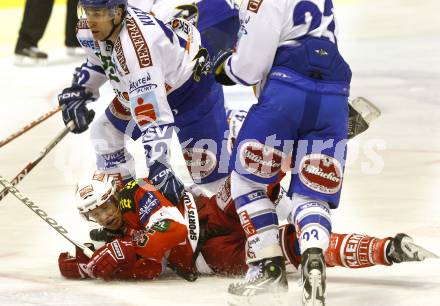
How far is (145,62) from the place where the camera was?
436cm

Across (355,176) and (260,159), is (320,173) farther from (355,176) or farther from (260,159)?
(355,176)

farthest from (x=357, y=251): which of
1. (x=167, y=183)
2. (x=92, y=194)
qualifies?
(x=92, y=194)

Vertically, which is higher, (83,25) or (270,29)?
(270,29)

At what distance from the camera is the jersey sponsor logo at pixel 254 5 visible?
12.6 ft

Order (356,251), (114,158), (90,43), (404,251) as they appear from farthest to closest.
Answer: (114,158), (90,43), (356,251), (404,251)

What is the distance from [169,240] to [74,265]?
0.40m

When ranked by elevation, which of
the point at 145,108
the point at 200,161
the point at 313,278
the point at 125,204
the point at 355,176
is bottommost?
the point at 355,176

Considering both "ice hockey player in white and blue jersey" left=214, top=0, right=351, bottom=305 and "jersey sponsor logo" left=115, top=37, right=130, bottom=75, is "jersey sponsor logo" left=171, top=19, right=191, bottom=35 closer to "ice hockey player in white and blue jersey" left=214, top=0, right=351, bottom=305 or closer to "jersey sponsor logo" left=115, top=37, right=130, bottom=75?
"jersey sponsor logo" left=115, top=37, right=130, bottom=75

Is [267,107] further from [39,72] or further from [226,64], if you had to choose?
[39,72]

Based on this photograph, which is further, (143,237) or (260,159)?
(143,237)

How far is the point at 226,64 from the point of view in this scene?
13.3 ft

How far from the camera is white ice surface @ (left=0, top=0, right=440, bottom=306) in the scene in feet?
13.3

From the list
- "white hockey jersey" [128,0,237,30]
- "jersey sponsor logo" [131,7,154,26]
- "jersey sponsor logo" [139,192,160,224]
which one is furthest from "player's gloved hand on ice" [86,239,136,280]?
"white hockey jersey" [128,0,237,30]

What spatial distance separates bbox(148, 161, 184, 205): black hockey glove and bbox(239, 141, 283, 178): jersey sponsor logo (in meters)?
0.38
